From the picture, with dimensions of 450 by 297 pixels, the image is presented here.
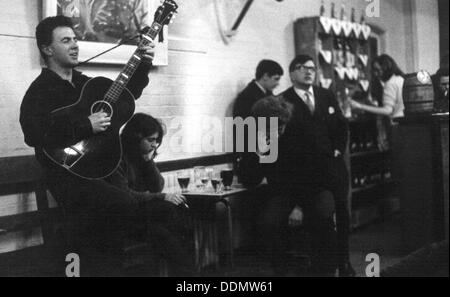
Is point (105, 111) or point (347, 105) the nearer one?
point (105, 111)

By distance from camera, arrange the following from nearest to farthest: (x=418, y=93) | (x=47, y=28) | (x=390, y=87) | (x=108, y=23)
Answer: (x=47, y=28) → (x=108, y=23) → (x=418, y=93) → (x=390, y=87)

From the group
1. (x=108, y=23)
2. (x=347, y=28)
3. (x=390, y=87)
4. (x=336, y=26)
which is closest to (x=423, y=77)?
(x=390, y=87)

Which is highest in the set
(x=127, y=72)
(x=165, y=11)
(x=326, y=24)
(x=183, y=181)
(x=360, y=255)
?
(x=326, y=24)

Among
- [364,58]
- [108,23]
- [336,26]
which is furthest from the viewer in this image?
[364,58]

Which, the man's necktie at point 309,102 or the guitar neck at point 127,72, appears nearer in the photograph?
the guitar neck at point 127,72

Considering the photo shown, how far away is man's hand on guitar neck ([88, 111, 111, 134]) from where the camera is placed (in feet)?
7.48

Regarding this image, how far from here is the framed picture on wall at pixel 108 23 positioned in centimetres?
262

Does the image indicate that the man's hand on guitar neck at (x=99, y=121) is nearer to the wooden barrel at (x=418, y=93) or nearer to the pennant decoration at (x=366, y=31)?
the wooden barrel at (x=418, y=93)

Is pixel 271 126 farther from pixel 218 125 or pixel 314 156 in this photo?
pixel 218 125

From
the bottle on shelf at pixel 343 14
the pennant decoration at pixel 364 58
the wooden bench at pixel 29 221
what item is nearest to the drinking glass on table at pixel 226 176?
the wooden bench at pixel 29 221

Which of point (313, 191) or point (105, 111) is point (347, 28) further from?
point (105, 111)

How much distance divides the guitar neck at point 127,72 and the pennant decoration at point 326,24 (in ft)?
6.77

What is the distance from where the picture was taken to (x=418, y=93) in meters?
3.19

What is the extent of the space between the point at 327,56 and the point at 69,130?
2.59 m
